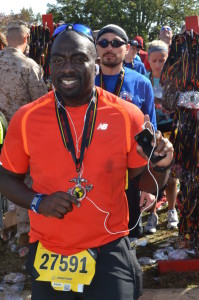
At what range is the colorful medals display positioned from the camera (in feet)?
6.84

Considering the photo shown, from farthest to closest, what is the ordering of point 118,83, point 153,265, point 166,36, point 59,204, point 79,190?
point 166,36
point 153,265
point 118,83
point 79,190
point 59,204

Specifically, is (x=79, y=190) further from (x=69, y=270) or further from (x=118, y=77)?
(x=118, y=77)

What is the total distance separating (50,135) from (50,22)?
4.04 metres

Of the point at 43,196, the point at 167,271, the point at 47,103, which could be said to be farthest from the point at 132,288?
the point at 167,271

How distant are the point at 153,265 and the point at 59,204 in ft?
8.49

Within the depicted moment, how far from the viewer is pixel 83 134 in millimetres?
2164

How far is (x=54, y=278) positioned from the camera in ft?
6.99

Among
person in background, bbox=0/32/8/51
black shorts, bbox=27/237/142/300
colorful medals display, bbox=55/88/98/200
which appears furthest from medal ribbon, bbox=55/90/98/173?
person in background, bbox=0/32/8/51

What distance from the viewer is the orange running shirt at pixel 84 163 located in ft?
6.97

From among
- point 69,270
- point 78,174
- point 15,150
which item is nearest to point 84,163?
point 78,174

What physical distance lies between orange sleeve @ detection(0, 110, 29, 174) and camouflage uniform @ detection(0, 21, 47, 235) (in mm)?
2528

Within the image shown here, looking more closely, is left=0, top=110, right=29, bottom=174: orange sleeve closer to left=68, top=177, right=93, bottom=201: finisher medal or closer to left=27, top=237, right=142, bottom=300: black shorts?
left=68, top=177, right=93, bottom=201: finisher medal

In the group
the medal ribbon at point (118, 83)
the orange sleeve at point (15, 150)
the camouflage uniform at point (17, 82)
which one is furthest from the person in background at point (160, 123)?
the orange sleeve at point (15, 150)

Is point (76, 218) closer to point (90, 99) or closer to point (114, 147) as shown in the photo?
point (114, 147)
